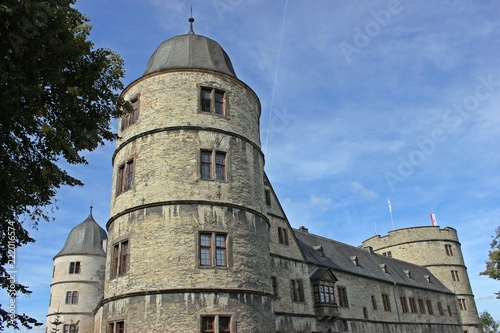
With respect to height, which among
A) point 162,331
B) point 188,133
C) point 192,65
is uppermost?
point 192,65

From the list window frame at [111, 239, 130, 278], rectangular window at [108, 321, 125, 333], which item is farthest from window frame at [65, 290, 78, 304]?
rectangular window at [108, 321, 125, 333]

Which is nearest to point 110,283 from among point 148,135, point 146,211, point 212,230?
point 146,211

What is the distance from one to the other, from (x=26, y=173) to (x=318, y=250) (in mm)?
24109

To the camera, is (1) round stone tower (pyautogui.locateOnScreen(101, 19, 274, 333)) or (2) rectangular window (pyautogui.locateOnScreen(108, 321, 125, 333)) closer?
(1) round stone tower (pyautogui.locateOnScreen(101, 19, 274, 333))

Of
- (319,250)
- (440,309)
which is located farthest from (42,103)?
(440,309)

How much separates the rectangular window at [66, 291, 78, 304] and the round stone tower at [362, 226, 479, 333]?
33.9m

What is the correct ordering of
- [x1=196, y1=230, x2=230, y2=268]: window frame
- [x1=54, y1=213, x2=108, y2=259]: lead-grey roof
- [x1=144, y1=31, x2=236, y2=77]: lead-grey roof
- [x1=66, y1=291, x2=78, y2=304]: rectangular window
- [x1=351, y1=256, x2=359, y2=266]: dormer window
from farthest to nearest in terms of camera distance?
[x1=54, y1=213, x2=108, y2=259]: lead-grey roof, [x1=66, y1=291, x2=78, y2=304]: rectangular window, [x1=351, y1=256, x2=359, y2=266]: dormer window, [x1=144, y1=31, x2=236, y2=77]: lead-grey roof, [x1=196, y1=230, x2=230, y2=268]: window frame

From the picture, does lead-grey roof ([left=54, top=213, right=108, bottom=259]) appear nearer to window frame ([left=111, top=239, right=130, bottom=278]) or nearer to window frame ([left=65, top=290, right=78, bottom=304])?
window frame ([left=65, top=290, right=78, bottom=304])

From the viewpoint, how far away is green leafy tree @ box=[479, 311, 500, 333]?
4047cm

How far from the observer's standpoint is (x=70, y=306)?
38094 millimetres

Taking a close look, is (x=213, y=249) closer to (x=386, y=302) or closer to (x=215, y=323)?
(x=215, y=323)

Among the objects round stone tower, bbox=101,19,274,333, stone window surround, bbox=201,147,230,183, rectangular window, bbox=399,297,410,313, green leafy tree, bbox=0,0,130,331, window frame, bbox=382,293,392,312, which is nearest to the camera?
green leafy tree, bbox=0,0,130,331

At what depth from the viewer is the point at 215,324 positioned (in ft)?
50.2

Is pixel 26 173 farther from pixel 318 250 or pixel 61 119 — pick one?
pixel 318 250
